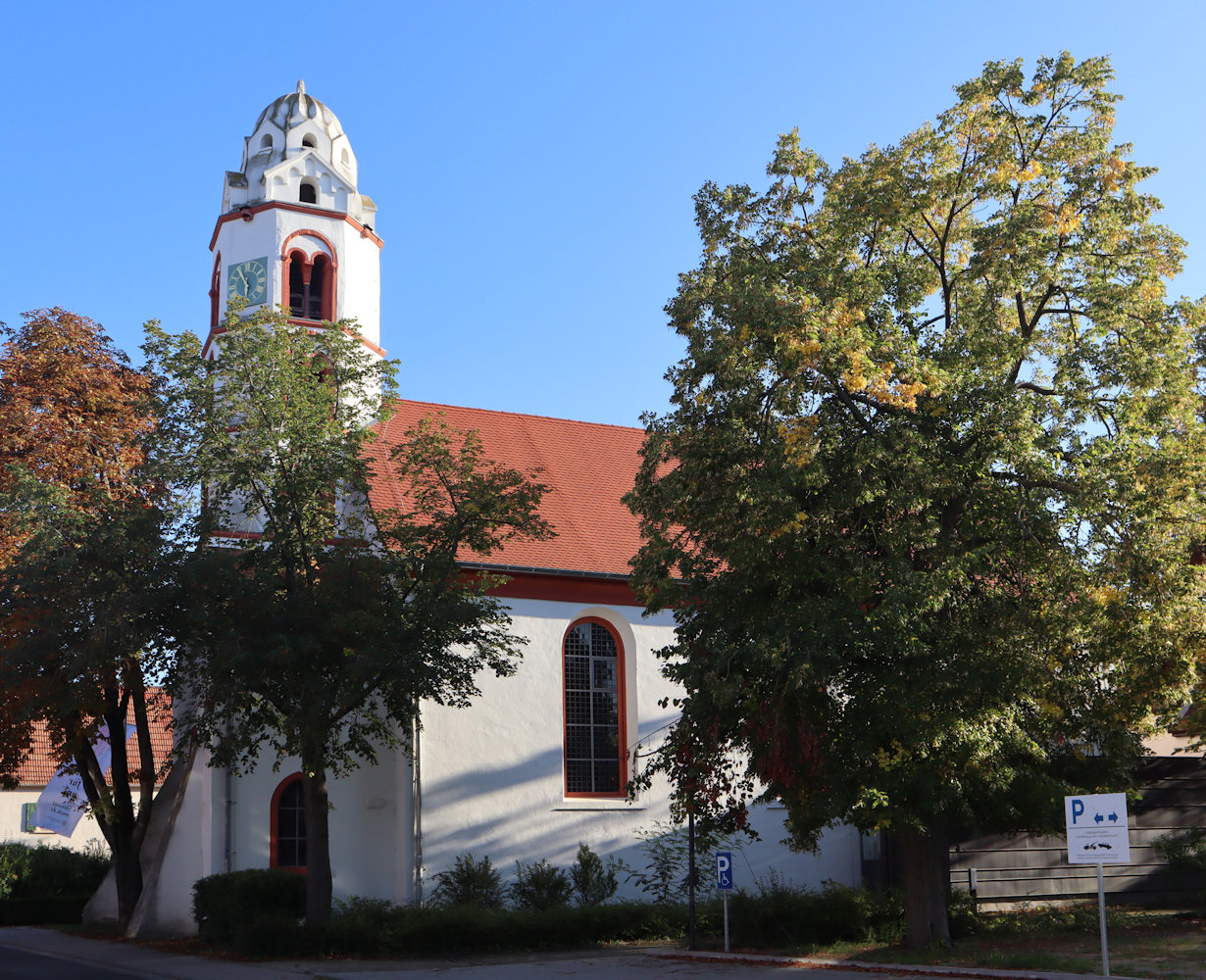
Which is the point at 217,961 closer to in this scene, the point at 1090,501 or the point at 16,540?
the point at 16,540

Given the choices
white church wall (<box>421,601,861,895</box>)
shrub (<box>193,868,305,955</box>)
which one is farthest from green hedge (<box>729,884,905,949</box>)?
shrub (<box>193,868,305,955</box>)

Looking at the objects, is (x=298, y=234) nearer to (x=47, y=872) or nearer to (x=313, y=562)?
(x=313, y=562)

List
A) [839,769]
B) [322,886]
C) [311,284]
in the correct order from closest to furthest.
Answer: [839,769] → [322,886] → [311,284]

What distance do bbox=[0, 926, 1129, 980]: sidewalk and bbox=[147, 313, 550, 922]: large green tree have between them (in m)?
2.09

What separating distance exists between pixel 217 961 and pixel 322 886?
1.86m

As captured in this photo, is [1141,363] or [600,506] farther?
[600,506]

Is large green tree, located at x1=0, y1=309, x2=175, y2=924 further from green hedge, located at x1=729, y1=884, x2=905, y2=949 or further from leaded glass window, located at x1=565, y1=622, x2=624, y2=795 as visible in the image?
green hedge, located at x1=729, y1=884, x2=905, y2=949

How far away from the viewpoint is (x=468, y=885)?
21891 mm

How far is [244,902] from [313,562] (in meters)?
5.41

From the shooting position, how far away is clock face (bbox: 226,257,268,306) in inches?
1134

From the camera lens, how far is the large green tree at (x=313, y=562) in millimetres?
17438

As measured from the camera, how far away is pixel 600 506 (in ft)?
90.3

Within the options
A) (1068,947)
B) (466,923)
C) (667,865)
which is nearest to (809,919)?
(1068,947)

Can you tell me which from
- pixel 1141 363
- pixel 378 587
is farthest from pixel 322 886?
pixel 1141 363
